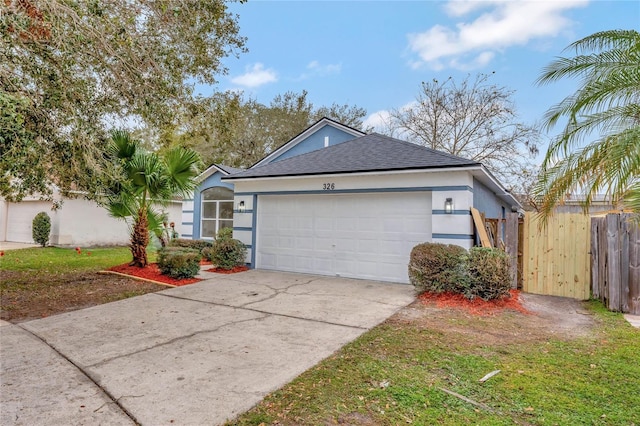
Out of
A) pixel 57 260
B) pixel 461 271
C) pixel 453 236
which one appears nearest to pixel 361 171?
pixel 453 236

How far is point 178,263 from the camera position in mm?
8852

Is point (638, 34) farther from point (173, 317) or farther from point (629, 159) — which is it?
point (173, 317)

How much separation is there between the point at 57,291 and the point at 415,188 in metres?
8.46

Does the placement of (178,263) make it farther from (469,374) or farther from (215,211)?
(469,374)

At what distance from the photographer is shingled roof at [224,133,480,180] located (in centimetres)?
861


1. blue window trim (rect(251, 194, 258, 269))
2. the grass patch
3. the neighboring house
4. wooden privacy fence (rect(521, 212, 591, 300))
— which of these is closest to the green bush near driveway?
wooden privacy fence (rect(521, 212, 591, 300))

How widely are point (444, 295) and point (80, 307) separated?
693cm

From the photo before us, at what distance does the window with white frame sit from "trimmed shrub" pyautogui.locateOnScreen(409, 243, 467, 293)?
9.02 meters

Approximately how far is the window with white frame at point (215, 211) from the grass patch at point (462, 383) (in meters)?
10.8

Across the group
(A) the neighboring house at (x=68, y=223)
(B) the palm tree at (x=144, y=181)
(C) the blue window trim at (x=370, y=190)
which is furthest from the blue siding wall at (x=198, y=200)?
(B) the palm tree at (x=144, y=181)

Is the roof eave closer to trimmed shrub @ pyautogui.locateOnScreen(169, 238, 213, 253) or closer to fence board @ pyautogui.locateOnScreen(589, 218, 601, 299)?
fence board @ pyautogui.locateOnScreen(589, 218, 601, 299)

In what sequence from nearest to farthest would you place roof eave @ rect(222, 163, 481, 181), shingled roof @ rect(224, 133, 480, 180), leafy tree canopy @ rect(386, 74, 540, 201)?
roof eave @ rect(222, 163, 481, 181) < shingled roof @ rect(224, 133, 480, 180) < leafy tree canopy @ rect(386, 74, 540, 201)

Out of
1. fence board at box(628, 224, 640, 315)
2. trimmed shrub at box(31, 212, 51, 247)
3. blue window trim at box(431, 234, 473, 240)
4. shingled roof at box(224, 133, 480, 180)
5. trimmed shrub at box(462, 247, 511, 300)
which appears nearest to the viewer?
fence board at box(628, 224, 640, 315)

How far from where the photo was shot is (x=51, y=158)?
5.93 m
